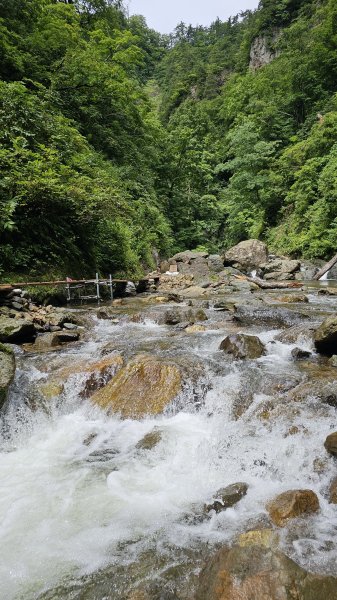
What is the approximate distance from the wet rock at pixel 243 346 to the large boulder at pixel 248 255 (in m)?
15.9

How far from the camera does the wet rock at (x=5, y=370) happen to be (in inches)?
215

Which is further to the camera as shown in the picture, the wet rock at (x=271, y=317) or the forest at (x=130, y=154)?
the forest at (x=130, y=154)

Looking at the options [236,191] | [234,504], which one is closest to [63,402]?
[234,504]

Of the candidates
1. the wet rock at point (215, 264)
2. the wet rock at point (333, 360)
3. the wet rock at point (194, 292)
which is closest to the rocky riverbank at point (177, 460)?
the wet rock at point (333, 360)

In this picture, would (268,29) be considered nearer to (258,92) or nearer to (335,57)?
(258,92)

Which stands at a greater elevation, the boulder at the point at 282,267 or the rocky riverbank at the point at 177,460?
the boulder at the point at 282,267

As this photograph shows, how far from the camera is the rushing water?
3.06 metres

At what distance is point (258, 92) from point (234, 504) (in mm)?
48393

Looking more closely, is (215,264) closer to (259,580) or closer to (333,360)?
(333,360)

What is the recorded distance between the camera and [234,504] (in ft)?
12.0

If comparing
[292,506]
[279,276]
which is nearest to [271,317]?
[292,506]

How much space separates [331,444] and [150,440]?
2300mm

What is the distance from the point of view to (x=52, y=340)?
8016 millimetres

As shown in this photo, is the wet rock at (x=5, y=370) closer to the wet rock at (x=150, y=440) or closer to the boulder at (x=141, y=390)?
the boulder at (x=141, y=390)
